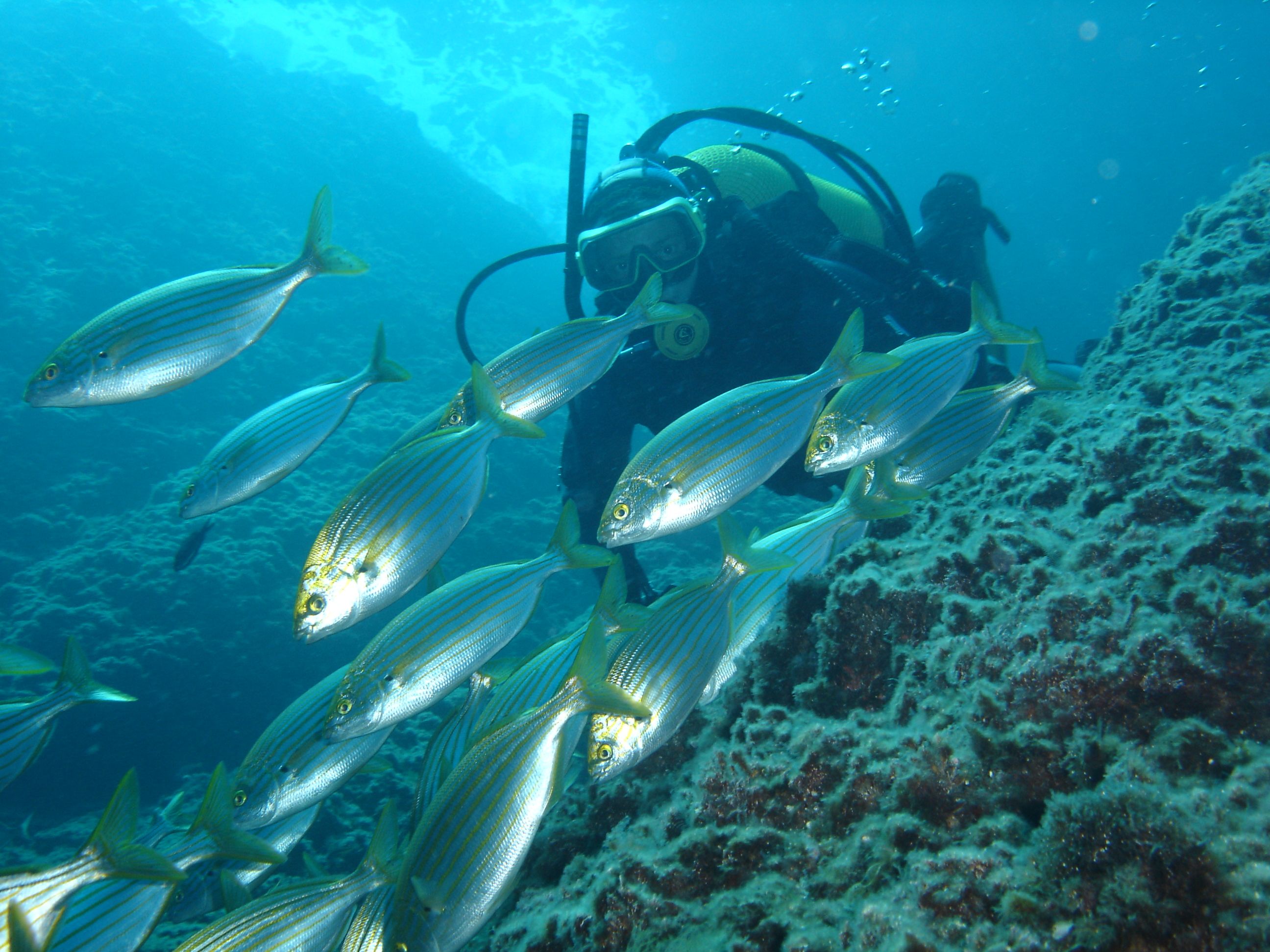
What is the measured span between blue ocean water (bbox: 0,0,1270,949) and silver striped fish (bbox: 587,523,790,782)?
6111 mm

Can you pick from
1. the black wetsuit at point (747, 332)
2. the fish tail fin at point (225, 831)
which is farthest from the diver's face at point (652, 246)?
the fish tail fin at point (225, 831)

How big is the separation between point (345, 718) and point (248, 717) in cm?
796

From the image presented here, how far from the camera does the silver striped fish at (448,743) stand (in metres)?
2.46

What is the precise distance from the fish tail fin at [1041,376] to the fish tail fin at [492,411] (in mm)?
2287

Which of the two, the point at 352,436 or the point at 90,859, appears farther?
the point at 352,436

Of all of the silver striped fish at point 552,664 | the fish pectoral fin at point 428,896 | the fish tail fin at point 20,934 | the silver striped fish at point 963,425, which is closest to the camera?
the fish tail fin at point 20,934

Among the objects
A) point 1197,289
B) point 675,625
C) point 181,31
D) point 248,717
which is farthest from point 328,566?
point 181,31

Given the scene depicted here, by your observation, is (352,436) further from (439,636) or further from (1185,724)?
(1185,724)

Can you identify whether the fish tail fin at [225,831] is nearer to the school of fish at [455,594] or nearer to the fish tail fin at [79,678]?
the school of fish at [455,594]

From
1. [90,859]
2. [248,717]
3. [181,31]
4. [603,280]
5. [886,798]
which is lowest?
[248,717]

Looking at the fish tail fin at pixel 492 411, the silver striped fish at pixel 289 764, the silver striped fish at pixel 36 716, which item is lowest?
the silver striped fish at pixel 289 764

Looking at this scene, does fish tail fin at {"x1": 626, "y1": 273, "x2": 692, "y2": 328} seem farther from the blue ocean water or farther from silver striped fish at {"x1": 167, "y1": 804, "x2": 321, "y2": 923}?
the blue ocean water

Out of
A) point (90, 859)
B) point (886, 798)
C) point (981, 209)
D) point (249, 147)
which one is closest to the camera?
point (886, 798)

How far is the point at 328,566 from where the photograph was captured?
1.93 meters
